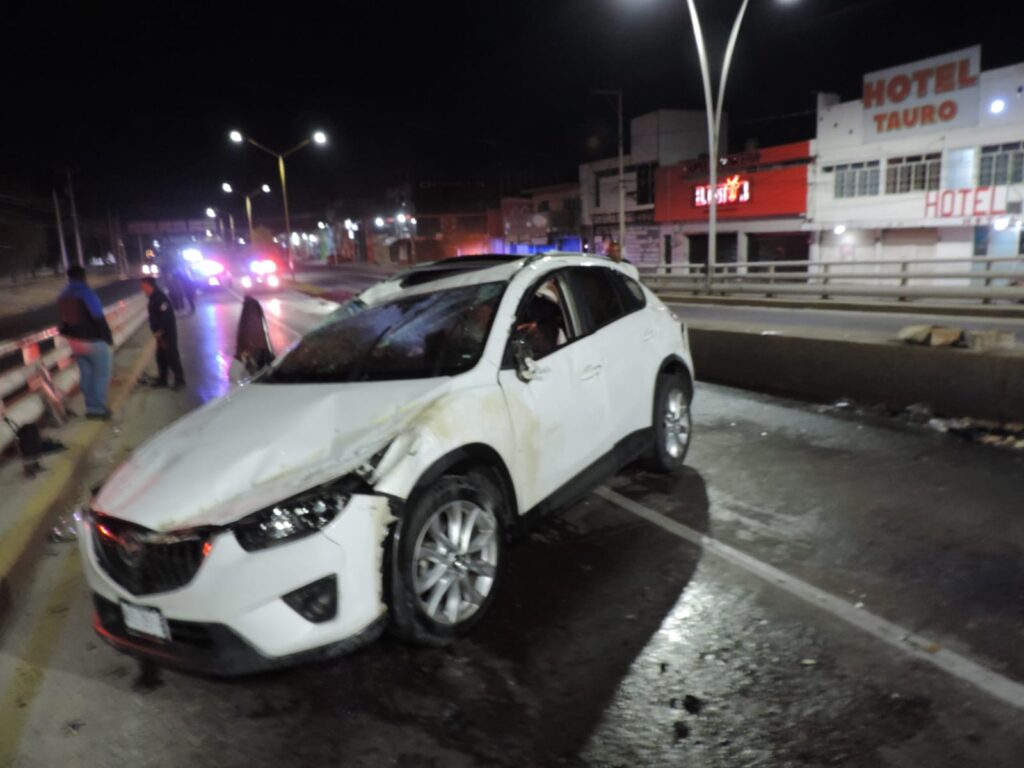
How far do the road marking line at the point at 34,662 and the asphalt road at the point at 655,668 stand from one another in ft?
0.04

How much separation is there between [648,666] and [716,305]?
20529 mm

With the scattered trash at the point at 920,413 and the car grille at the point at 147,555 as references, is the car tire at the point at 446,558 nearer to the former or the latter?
the car grille at the point at 147,555

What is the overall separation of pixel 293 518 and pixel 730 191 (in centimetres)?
3864

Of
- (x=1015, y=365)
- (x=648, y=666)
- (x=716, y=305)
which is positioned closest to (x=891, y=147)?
(x=716, y=305)

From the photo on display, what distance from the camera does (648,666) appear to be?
3.55m

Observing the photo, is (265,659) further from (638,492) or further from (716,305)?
(716,305)

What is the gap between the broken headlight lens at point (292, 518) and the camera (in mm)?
3199

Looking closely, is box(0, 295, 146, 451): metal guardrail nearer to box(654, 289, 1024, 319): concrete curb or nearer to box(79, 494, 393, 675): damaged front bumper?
box(79, 494, 393, 675): damaged front bumper

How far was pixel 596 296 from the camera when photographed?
547cm

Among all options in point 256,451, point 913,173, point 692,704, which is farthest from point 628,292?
point 913,173

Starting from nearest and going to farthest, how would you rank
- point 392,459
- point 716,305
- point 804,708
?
point 804,708, point 392,459, point 716,305

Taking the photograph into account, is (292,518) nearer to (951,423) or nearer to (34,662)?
(34,662)

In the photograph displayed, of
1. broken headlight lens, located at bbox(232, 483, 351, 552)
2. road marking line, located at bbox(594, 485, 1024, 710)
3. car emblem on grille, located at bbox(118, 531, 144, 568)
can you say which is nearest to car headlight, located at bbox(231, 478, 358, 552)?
broken headlight lens, located at bbox(232, 483, 351, 552)

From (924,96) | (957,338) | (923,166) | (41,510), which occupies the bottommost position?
(41,510)
